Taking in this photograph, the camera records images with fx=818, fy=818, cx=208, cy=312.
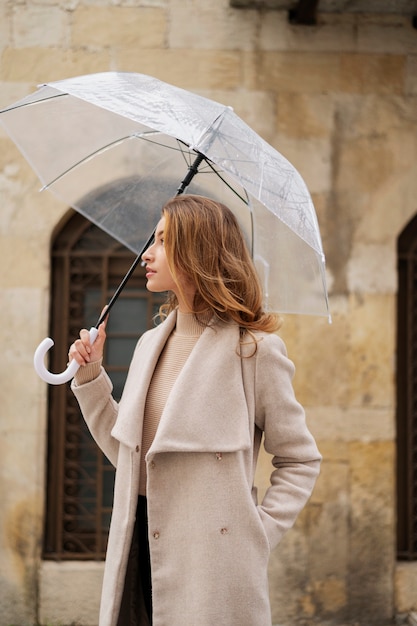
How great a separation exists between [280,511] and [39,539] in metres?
2.81

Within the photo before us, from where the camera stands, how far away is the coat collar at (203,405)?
2133 millimetres

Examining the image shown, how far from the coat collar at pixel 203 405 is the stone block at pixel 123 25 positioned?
3.07m

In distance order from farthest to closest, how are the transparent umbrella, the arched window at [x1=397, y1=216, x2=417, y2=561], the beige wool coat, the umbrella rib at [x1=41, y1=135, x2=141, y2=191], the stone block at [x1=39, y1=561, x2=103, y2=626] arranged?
the arched window at [x1=397, y1=216, x2=417, y2=561], the stone block at [x1=39, y1=561, x2=103, y2=626], the umbrella rib at [x1=41, y1=135, x2=141, y2=191], the transparent umbrella, the beige wool coat

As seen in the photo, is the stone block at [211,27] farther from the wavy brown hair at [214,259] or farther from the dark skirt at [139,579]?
the dark skirt at [139,579]

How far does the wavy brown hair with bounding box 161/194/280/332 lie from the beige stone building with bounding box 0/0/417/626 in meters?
2.53

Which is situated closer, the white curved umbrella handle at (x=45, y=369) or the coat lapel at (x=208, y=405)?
the coat lapel at (x=208, y=405)

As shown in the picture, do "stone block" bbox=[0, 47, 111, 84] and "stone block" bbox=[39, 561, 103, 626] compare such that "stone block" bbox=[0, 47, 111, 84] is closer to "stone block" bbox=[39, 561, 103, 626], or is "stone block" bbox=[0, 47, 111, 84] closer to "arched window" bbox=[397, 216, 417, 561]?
"arched window" bbox=[397, 216, 417, 561]

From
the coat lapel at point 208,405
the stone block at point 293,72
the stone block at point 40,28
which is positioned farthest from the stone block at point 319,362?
the coat lapel at point 208,405

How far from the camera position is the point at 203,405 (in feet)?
7.11

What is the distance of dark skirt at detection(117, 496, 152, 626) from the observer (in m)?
2.25

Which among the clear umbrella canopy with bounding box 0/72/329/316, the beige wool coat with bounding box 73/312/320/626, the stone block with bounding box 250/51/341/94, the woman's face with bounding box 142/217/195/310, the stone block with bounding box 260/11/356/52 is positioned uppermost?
the stone block with bounding box 260/11/356/52

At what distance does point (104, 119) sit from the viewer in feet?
9.96

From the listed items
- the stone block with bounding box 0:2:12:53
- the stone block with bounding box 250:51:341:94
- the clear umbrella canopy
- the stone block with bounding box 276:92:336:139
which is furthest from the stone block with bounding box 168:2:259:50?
the clear umbrella canopy

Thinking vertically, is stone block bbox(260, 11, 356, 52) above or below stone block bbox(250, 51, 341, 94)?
above
